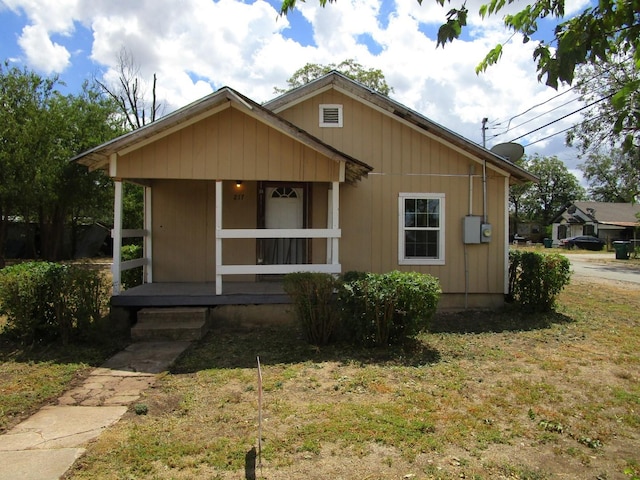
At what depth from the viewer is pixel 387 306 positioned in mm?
6090

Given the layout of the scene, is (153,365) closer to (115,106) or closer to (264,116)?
(264,116)

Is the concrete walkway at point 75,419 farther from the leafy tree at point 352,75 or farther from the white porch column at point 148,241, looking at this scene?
the leafy tree at point 352,75

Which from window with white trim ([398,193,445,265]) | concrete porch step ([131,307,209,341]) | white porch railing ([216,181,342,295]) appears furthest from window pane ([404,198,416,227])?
concrete porch step ([131,307,209,341])

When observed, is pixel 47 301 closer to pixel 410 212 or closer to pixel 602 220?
pixel 410 212

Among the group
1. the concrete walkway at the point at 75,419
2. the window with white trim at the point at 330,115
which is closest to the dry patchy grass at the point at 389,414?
the concrete walkway at the point at 75,419

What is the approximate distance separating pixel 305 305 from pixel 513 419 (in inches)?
120

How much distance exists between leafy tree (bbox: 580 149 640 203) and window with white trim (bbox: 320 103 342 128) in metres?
5.00

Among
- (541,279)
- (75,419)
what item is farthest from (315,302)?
(541,279)

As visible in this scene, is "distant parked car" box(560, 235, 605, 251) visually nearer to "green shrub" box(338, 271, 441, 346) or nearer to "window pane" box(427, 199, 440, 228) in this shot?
"window pane" box(427, 199, 440, 228)

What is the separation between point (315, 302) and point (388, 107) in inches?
185

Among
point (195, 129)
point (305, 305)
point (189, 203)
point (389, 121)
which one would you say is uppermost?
point (389, 121)

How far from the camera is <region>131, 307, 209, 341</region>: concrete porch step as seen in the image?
22.9ft

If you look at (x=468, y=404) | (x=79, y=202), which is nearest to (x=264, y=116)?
(x=468, y=404)

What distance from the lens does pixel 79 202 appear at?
783 inches
